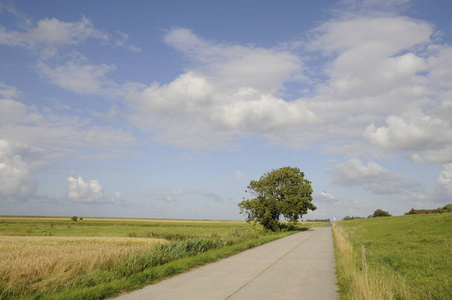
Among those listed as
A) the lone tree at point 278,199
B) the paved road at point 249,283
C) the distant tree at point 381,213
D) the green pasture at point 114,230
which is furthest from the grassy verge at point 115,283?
the distant tree at point 381,213

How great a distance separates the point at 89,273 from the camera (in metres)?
9.57

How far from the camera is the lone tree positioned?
46094mm

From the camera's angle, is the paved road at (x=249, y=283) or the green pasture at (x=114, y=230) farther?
the green pasture at (x=114, y=230)

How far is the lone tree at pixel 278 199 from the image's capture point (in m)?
46.1

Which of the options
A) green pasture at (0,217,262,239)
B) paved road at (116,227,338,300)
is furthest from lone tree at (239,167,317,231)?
paved road at (116,227,338,300)

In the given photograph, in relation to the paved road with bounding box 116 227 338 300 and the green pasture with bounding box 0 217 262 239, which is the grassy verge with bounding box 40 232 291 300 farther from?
the green pasture with bounding box 0 217 262 239

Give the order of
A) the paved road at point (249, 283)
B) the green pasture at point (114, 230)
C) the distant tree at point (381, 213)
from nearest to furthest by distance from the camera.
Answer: the paved road at point (249, 283), the green pasture at point (114, 230), the distant tree at point (381, 213)

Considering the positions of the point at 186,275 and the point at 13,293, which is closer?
the point at 13,293

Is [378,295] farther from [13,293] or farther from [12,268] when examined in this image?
[12,268]

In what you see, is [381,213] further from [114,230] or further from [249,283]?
[249,283]

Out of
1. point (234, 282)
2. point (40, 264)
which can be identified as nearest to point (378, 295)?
point (234, 282)

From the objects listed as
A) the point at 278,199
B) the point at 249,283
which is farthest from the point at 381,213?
the point at 249,283

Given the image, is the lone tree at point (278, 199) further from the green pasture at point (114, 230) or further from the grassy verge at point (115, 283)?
the grassy verge at point (115, 283)

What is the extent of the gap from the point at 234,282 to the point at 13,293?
5.76 metres
